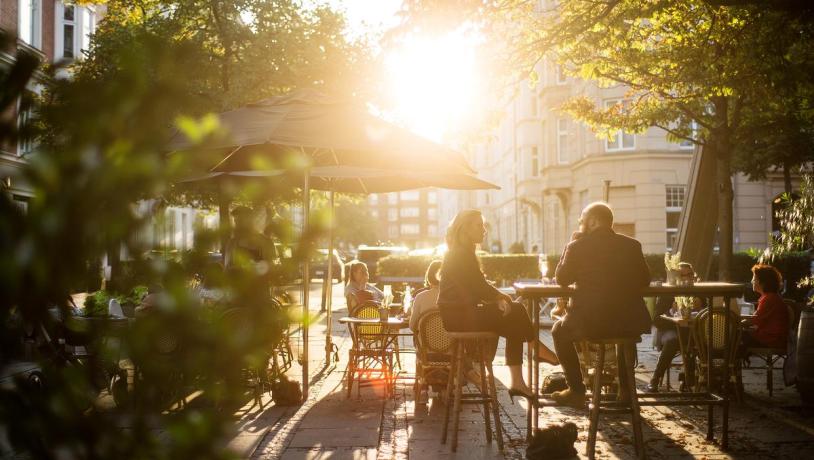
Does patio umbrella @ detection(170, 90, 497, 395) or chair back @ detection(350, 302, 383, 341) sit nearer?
patio umbrella @ detection(170, 90, 497, 395)

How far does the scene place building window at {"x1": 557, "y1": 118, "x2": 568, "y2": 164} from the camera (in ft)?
127

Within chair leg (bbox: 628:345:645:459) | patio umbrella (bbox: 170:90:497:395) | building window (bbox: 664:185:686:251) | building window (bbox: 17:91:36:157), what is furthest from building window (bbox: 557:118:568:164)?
building window (bbox: 17:91:36:157)

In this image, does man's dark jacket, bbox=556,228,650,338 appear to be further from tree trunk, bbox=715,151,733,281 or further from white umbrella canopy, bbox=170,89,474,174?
tree trunk, bbox=715,151,733,281

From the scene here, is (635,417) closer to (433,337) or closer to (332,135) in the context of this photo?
(433,337)

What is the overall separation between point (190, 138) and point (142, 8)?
21.3 m

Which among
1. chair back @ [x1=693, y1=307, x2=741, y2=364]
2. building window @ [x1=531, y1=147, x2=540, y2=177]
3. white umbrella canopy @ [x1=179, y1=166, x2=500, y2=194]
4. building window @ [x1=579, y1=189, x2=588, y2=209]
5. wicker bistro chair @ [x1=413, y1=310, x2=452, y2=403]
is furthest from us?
building window @ [x1=531, y1=147, x2=540, y2=177]

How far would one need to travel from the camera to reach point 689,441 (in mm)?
6160

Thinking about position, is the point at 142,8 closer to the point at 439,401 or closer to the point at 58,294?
the point at 439,401

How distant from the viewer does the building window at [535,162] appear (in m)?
44.5

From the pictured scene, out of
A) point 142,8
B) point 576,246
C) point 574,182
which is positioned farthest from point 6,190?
point 574,182

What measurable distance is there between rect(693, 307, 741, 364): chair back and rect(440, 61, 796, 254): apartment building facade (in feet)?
66.6

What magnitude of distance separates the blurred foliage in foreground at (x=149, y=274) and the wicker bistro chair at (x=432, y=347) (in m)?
5.95

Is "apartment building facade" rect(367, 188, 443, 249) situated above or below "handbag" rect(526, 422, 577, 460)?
above

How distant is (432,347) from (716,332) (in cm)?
276
